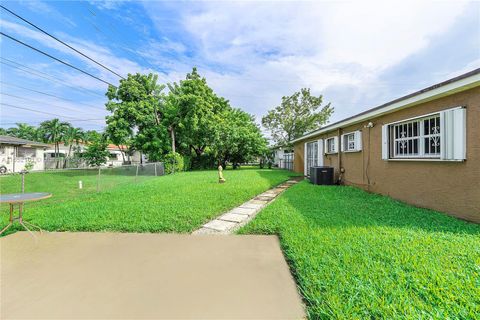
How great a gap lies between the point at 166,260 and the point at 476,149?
608 centimetres

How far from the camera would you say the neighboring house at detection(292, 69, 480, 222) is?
417cm

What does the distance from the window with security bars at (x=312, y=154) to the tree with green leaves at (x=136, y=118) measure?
12.2 meters

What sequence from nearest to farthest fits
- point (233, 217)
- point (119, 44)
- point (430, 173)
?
point (233, 217) → point (430, 173) → point (119, 44)

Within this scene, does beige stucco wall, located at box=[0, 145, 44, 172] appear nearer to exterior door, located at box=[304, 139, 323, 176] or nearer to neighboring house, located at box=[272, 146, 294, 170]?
neighboring house, located at box=[272, 146, 294, 170]

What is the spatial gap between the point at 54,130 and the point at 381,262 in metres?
49.2

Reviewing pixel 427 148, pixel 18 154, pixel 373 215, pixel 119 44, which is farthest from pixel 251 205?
pixel 18 154

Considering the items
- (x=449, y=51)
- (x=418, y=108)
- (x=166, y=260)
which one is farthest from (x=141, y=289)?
(x=449, y=51)

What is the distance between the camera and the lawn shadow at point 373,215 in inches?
152

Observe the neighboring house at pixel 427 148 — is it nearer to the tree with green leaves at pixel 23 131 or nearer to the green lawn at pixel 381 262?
the green lawn at pixel 381 262

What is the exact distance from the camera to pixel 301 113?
92.9ft

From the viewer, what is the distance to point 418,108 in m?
5.40

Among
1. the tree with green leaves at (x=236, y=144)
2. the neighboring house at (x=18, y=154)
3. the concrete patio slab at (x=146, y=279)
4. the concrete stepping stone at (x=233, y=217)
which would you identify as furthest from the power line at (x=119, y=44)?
the neighboring house at (x=18, y=154)

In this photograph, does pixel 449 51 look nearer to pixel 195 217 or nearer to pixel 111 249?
pixel 195 217

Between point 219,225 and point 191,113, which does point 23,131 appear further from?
point 219,225
